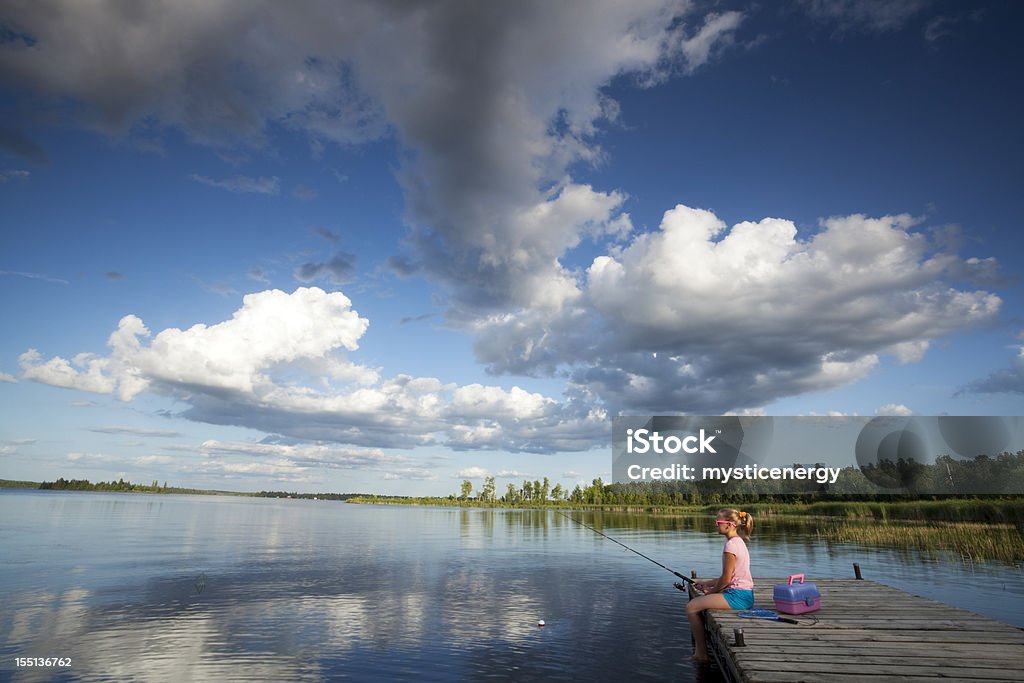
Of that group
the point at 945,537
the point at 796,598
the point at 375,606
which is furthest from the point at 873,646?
the point at 945,537

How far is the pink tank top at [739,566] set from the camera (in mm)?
13068

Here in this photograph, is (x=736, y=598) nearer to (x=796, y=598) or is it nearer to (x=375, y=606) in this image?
(x=796, y=598)

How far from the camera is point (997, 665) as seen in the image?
1018 centimetres

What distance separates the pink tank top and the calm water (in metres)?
3.98

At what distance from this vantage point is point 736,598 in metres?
13.6

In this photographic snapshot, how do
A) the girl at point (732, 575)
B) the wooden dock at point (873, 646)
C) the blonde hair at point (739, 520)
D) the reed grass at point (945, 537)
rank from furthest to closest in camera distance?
1. the reed grass at point (945, 537)
2. the blonde hair at point (739, 520)
3. the girl at point (732, 575)
4. the wooden dock at point (873, 646)

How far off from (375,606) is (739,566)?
1719cm

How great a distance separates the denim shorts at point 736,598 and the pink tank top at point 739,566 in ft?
0.29

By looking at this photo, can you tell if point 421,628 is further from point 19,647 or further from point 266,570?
point 266,570

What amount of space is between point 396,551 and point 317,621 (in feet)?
87.7

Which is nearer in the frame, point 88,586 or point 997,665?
point 997,665

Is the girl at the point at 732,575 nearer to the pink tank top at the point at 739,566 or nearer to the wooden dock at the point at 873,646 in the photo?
the pink tank top at the point at 739,566

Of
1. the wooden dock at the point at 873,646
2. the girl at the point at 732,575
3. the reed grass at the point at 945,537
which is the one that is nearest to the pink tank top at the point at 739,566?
the girl at the point at 732,575

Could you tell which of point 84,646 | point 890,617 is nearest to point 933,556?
point 890,617
